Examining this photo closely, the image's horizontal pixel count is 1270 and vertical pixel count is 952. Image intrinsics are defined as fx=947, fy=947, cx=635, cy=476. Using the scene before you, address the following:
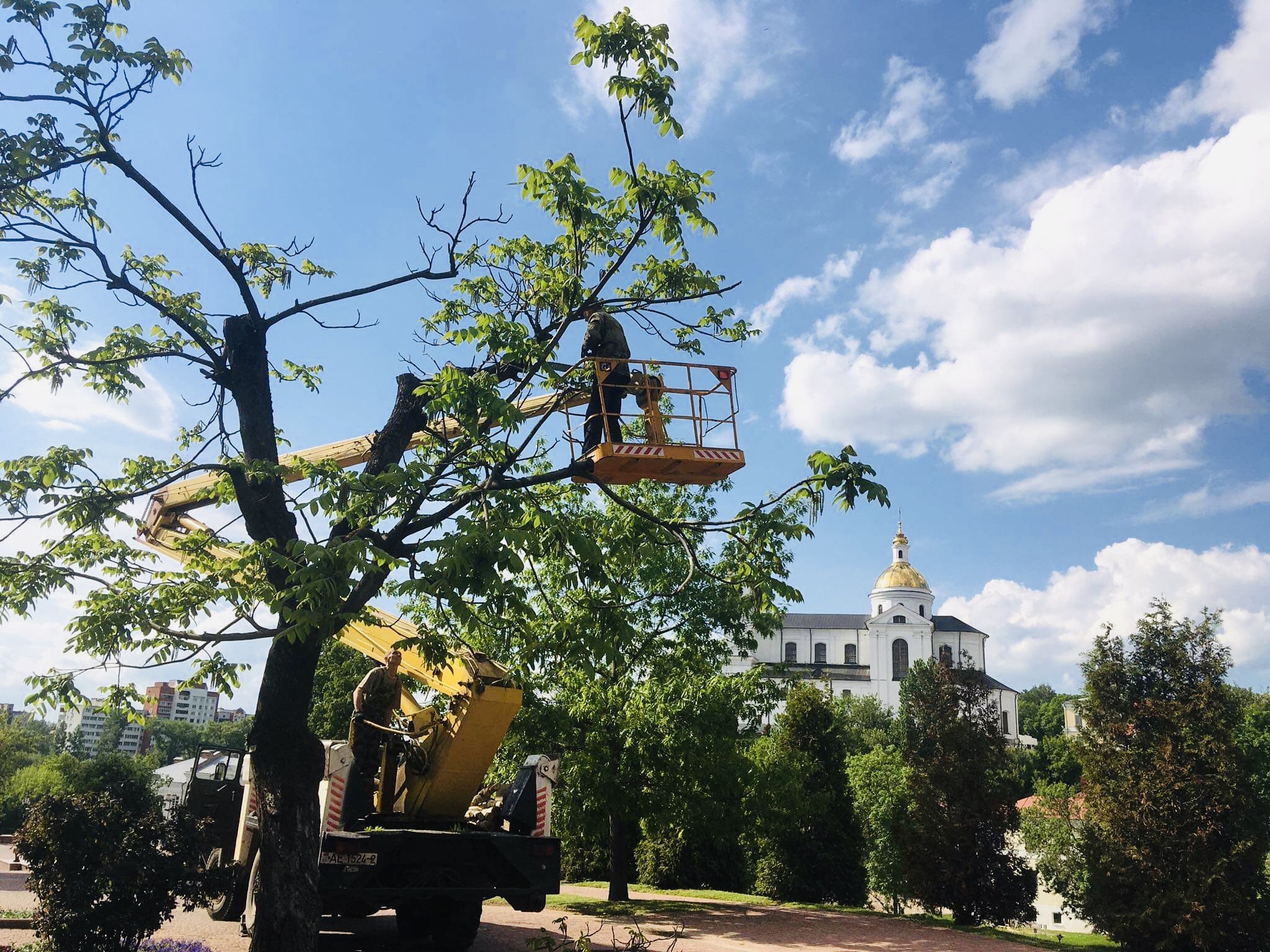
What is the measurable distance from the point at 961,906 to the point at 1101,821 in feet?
12.5

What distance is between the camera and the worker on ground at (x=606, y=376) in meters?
9.84

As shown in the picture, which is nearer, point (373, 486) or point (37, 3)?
point (373, 486)

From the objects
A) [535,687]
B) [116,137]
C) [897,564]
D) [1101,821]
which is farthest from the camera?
[897,564]

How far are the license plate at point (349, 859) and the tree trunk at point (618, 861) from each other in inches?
339

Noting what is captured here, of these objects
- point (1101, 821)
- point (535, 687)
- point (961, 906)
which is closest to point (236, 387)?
point (535, 687)

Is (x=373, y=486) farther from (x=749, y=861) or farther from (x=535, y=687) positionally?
(x=749, y=861)

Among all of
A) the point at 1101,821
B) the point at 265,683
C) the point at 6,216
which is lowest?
the point at 1101,821

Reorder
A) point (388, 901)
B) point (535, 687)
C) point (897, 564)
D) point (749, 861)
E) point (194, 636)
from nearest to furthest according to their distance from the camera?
point (194, 636) → point (388, 901) → point (535, 687) → point (749, 861) → point (897, 564)

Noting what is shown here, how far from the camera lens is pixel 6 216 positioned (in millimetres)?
9953

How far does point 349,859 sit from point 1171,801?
12.7 meters

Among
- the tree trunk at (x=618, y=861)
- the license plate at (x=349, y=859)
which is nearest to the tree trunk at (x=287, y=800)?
the license plate at (x=349, y=859)

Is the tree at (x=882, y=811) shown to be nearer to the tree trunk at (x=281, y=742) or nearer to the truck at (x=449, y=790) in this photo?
the truck at (x=449, y=790)

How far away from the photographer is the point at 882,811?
30312mm

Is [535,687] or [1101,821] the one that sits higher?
[535,687]
